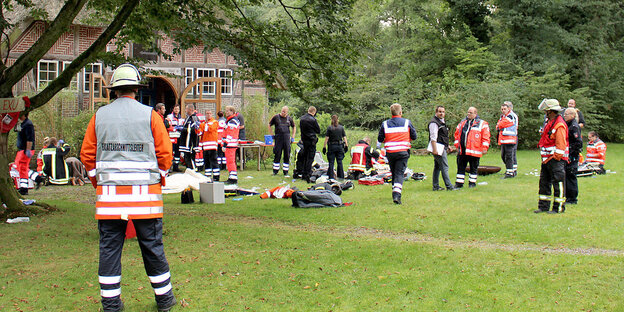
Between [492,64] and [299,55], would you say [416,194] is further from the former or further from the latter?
[492,64]

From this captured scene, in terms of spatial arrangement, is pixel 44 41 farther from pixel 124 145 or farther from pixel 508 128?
pixel 508 128

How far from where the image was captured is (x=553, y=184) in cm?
1023

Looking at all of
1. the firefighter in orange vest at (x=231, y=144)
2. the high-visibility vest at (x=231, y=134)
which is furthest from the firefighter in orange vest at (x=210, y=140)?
the high-visibility vest at (x=231, y=134)

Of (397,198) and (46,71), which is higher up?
(46,71)

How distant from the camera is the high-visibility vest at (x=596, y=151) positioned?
634 inches

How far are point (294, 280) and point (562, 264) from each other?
318cm

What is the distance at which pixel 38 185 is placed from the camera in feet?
50.8

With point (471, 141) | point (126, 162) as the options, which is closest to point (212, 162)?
point (471, 141)

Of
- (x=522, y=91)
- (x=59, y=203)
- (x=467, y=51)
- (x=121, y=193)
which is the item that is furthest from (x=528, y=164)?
(x=121, y=193)

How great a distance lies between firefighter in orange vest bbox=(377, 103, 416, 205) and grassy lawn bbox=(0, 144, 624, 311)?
0.50m

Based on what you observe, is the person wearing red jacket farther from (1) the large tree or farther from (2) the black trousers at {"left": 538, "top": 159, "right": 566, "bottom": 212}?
(1) the large tree

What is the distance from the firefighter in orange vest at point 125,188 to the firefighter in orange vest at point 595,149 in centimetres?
1427

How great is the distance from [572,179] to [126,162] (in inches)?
361

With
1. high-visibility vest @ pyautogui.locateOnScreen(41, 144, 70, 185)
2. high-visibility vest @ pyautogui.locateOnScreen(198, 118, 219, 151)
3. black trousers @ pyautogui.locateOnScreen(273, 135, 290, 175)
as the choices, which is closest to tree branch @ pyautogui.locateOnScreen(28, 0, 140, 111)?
high-visibility vest @ pyautogui.locateOnScreen(198, 118, 219, 151)
